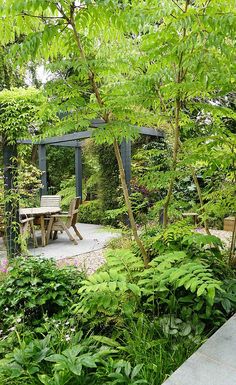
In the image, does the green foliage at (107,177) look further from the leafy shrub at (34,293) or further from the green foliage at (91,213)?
the leafy shrub at (34,293)

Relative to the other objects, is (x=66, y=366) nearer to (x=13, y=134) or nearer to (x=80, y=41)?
(x=80, y=41)

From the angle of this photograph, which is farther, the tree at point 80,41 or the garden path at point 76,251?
the garden path at point 76,251

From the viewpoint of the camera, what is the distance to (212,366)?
1408 millimetres

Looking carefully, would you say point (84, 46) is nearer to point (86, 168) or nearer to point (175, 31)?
point (175, 31)

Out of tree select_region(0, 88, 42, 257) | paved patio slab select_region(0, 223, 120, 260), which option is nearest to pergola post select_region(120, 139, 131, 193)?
paved patio slab select_region(0, 223, 120, 260)

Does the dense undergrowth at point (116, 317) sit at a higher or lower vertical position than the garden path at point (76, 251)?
higher

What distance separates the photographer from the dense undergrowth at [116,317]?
1565mm

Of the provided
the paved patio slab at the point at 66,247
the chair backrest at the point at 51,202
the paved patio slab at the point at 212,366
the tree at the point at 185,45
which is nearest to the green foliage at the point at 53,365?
the paved patio slab at the point at 212,366

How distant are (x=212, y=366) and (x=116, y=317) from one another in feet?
2.90

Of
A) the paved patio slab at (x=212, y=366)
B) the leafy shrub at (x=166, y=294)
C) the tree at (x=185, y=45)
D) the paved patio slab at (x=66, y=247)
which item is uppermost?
the tree at (x=185, y=45)

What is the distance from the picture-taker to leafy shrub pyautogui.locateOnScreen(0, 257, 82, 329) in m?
2.33

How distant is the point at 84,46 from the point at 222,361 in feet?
6.69

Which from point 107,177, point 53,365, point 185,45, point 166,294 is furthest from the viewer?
point 107,177

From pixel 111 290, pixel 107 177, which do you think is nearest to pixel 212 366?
pixel 111 290
